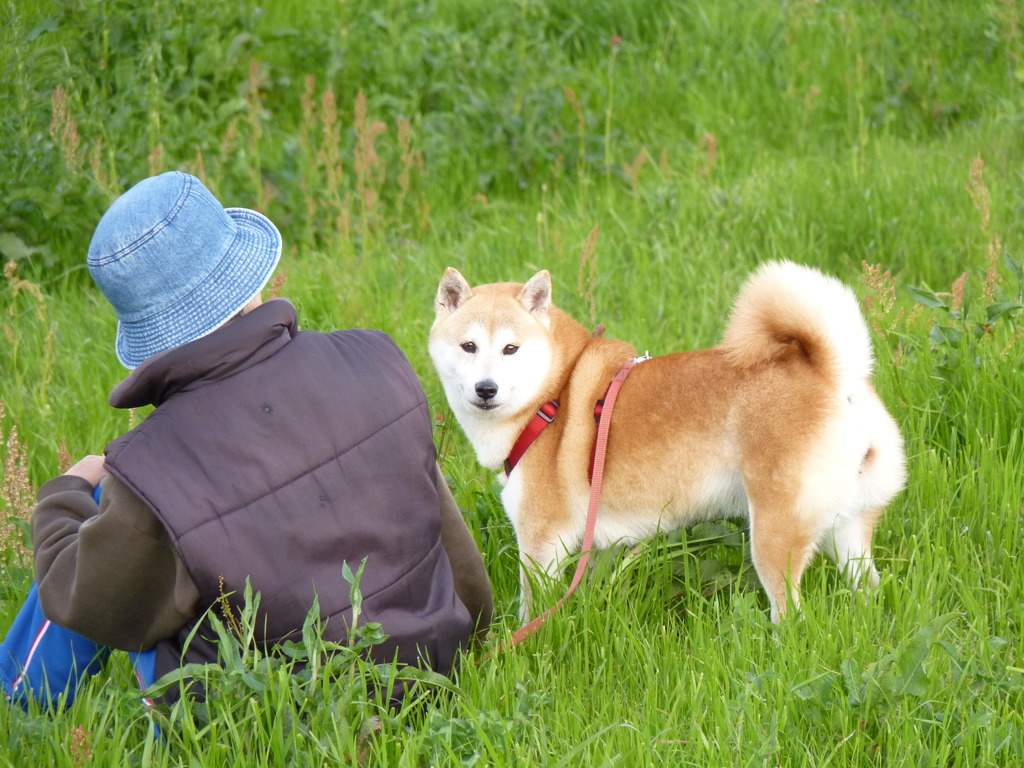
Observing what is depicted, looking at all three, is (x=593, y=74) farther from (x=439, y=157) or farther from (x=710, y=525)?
(x=710, y=525)

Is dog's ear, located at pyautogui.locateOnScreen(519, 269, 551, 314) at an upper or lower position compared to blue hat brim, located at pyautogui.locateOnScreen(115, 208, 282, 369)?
lower

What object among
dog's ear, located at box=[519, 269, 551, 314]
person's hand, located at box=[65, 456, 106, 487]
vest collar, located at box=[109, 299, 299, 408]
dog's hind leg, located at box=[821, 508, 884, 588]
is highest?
vest collar, located at box=[109, 299, 299, 408]

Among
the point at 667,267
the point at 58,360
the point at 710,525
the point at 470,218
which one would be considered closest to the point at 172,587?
the point at 710,525

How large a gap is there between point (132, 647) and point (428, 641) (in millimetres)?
702

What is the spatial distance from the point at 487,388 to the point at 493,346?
0.22 m

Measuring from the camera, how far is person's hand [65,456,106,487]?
2.45 meters

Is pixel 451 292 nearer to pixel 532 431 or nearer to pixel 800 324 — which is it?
pixel 532 431

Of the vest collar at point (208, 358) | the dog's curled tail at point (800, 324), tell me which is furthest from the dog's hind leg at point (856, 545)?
the vest collar at point (208, 358)

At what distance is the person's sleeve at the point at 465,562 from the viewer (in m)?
2.63

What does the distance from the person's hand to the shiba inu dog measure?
1273 millimetres

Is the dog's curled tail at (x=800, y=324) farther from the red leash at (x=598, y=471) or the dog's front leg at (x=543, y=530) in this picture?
the dog's front leg at (x=543, y=530)

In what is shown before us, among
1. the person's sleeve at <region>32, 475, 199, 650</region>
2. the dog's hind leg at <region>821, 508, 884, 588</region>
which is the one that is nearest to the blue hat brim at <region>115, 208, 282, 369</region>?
the person's sleeve at <region>32, 475, 199, 650</region>

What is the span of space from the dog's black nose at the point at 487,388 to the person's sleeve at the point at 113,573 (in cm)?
137

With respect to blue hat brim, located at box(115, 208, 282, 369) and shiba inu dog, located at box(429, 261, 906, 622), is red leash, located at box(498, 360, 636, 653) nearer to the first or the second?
shiba inu dog, located at box(429, 261, 906, 622)
